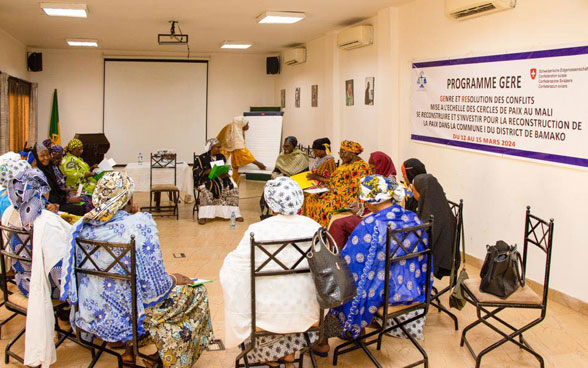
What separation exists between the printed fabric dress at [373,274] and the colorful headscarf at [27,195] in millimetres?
1788

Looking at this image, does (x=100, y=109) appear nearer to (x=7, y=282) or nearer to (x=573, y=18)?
(x=7, y=282)

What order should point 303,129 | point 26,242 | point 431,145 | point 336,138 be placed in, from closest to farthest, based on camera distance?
point 26,242 < point 431,145 < point 336,138 < point 303,129

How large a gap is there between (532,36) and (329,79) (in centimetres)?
503

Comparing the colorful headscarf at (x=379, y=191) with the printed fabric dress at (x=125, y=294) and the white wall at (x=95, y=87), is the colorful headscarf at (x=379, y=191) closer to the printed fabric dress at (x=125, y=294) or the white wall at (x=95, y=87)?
the printed fabric dress at (x=125, y=294)

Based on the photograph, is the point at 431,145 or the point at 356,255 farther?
the point at 431,145

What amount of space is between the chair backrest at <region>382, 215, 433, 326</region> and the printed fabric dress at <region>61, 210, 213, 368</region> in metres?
1.19

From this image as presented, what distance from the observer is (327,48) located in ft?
32.2

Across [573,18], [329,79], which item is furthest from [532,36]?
[329,79]

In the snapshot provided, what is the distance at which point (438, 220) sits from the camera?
388 cm

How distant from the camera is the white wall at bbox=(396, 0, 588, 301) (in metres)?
4.56

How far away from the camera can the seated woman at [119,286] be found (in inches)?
118

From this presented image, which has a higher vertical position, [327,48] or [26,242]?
[327,48]

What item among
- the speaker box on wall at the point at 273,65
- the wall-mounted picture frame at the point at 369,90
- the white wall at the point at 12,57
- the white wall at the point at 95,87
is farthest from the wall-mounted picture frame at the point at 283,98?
the white wall at the point at 12,57

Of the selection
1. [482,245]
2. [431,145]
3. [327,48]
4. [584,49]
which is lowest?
[482,245]
